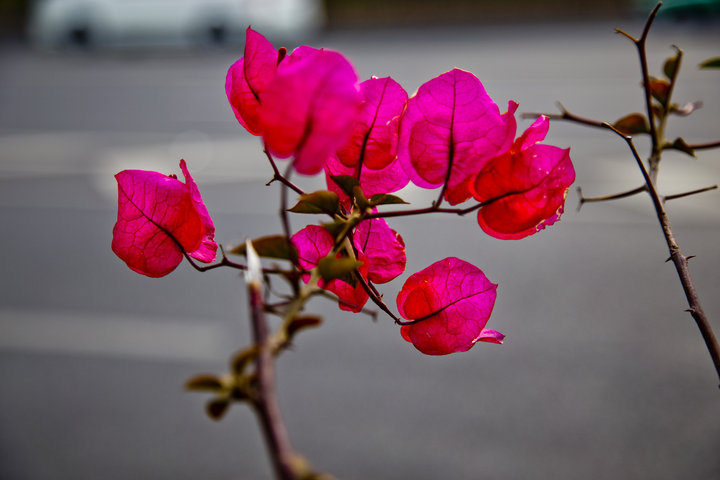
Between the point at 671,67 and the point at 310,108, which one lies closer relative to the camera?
the point at 310,108

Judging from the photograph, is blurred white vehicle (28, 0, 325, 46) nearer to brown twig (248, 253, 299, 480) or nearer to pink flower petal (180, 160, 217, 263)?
pink flower petal (180, 160, 217, 263)

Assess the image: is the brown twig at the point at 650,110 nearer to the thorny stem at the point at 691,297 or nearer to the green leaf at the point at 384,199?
the thorny stem at the point at 691,297

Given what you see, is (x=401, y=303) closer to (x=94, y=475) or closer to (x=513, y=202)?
(x=513, y=202)

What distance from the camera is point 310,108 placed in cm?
25

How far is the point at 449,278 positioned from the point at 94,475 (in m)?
1.78

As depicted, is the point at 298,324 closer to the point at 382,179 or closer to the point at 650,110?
the point at 382,179

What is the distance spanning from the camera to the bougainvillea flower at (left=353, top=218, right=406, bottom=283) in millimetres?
387

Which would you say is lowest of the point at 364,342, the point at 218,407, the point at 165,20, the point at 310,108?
the point at 364,342

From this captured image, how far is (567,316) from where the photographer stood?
7.68 feet

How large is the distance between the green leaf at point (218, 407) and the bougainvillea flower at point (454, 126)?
0.54ft

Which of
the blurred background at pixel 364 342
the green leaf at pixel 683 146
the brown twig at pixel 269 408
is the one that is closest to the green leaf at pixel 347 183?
the brown twig at pixel 269 408

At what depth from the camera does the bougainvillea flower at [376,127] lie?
0.36 meters

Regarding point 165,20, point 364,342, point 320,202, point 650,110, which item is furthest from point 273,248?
point 165,20

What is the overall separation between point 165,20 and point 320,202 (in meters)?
6.72
